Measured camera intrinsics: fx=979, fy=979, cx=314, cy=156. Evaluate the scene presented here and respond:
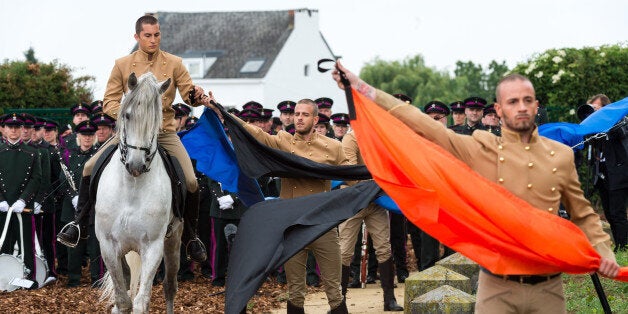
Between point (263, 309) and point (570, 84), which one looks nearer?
point (263, 309)

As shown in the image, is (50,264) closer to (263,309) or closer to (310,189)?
(263,309)

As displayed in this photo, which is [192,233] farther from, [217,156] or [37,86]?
[37,86]

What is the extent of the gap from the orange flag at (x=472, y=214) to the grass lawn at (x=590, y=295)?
3572 mm

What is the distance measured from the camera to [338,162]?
10.5 meters

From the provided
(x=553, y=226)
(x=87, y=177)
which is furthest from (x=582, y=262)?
(x=87, y=177)

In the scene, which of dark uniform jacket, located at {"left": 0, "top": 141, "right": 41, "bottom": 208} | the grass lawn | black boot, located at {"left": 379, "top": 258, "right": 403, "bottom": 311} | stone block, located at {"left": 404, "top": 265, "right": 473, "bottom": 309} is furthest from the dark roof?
stone block, located at {"left": 404, "top": 265, "right": 473, "bottom": 309}

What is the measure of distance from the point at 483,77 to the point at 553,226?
73.6 meters

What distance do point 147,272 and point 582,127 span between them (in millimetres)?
→ 4989

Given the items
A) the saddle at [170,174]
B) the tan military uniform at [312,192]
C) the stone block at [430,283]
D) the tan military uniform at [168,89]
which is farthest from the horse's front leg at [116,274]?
the stone block at [430,283]

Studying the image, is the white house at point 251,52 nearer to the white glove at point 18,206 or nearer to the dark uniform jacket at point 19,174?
the dark uniform jacket at point 19,174

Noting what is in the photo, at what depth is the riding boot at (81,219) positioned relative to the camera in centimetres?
1062

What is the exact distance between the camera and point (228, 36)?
6462 cm

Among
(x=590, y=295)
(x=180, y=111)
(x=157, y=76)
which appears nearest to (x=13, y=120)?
(x=180, y=111)

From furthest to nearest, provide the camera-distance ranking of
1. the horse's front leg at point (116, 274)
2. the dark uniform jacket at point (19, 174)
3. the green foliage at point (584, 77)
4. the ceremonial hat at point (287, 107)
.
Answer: the green foliage at point (584, 77)
the ceremonial hat at point (287, 107)
the dark uniform jacket at point (19, 174)
the horse's front leg at point (116, 274)
